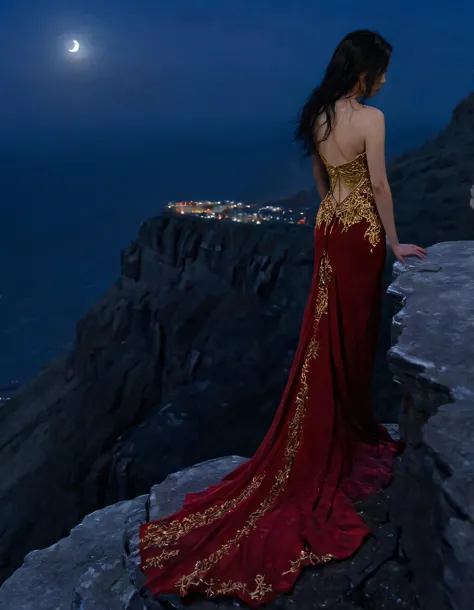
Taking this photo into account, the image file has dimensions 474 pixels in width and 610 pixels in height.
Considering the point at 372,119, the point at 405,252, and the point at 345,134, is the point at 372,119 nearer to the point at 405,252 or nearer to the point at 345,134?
the point at 345,134

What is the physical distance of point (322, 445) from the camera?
2.72 meters

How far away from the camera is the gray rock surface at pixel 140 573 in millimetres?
2246

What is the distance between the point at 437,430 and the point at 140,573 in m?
1.63

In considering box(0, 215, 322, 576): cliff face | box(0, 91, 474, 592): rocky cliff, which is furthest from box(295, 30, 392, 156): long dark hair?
box(0, 215, 322, 576): cliff face

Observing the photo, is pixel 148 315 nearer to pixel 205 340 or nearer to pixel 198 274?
pixel 198 274

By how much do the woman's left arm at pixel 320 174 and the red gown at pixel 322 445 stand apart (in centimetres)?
14

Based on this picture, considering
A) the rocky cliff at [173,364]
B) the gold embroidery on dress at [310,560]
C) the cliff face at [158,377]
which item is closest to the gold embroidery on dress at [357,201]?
the gold embroidery on dress at [310,560]

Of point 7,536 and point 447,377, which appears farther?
point 7,536

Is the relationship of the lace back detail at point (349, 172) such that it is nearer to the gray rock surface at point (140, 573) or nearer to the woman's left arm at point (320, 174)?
the woman's left arm at point (320, 174)

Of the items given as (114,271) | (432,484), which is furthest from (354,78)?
(114,271)

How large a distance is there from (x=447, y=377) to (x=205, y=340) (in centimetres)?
1430

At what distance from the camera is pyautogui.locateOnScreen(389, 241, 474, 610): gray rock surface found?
1.43 meters

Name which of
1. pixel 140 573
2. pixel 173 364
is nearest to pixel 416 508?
pixel 140 573

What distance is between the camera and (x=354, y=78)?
2.50 meters
